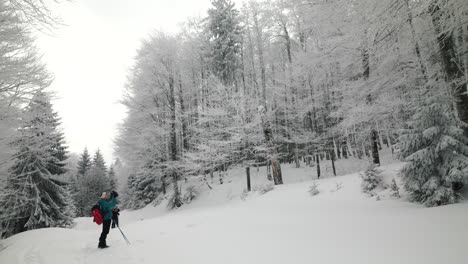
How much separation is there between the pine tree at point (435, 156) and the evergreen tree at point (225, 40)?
50.5 feet

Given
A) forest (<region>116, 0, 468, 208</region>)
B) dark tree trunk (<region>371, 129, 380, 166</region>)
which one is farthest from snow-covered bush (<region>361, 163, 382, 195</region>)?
dark tree trunk (<region>371, 129, 380, 166</region>)

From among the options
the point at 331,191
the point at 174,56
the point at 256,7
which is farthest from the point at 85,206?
the point at 331,191

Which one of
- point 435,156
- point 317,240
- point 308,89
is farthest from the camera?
point 308,89

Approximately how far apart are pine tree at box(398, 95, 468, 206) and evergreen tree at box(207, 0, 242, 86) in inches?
606

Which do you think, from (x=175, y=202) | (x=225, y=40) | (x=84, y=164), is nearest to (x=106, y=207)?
(x=175, y=202)

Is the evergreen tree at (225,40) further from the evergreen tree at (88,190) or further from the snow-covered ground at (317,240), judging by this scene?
the evergreen tree at (88,190)

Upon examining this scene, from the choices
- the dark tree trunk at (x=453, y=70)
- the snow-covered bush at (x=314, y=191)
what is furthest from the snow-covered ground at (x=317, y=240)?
the dark tree trunk at (x=453, y=70)

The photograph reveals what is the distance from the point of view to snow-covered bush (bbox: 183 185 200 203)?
18922mm

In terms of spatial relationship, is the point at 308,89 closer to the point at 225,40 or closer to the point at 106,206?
the point at 225,40

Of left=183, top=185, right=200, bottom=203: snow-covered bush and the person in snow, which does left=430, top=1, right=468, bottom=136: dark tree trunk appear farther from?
left=183, top=185, right=200, bottom=203: snow-covered bush

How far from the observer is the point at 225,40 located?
19859 mm

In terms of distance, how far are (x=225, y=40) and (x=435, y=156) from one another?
1693cm

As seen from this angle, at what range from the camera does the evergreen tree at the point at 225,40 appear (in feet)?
65.2

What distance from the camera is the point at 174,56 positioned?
2016cm
